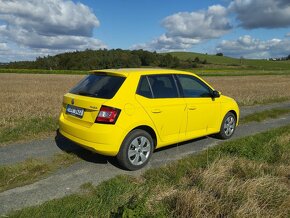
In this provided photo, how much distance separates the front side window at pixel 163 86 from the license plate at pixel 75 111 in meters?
1.32

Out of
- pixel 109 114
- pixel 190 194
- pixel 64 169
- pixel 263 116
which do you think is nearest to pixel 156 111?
pixel 109 114

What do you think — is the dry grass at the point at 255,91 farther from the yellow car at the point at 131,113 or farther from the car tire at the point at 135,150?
the car tire at the point at 135,150

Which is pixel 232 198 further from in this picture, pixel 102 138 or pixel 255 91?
pixel 255 91

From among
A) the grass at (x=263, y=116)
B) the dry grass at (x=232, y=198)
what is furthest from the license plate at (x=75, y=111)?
the grass at (x=263, y=116)

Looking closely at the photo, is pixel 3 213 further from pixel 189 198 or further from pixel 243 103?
pixel 243 103

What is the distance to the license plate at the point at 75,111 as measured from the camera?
17.7 ft

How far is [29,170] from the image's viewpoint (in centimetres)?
515

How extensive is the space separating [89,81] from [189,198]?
3008 mm

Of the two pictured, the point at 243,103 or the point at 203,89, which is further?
the point at 243,103

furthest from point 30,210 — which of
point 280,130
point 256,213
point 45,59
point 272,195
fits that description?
point 45,59

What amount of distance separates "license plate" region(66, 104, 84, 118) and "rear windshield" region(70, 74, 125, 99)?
27cm

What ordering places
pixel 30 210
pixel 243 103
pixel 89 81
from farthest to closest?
pixel 243 103
pixel 89 81
pixel 30 210

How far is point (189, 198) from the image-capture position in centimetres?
364

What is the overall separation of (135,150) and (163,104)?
0.99 meters
